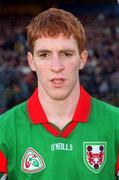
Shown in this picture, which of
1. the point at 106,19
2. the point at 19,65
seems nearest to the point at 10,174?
the point at 19,65

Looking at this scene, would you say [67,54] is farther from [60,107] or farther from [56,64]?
[60,107]

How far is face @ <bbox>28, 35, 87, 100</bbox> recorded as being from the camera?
2.98m

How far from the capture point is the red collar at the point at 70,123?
10.3 ft

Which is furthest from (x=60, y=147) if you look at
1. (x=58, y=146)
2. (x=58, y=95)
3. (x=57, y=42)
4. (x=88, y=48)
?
(x=88, y=48)

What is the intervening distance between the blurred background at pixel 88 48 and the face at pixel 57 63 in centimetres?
481

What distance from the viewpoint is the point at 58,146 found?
312cm

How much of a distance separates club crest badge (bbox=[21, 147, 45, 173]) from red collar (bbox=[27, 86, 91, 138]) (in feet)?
0.47

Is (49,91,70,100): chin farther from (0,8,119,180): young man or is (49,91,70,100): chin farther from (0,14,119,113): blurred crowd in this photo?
(0,14,119,113): blurred crowd

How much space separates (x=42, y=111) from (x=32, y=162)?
0.28 m

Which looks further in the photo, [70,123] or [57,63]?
[70,123]

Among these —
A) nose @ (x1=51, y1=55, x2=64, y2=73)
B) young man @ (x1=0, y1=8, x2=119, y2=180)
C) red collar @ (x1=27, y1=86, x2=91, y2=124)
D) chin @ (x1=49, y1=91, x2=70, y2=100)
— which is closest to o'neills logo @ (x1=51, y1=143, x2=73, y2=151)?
young man @ (x1=0, y1=8, x2=119, y2=180)

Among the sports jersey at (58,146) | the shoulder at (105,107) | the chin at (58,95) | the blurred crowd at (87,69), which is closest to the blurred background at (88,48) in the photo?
the blurred crowd at (87,69)

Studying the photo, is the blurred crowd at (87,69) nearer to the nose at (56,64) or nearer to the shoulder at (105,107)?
the shoulder at (105,107)

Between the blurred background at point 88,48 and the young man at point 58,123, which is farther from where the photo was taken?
the blurred background at point 88,48
